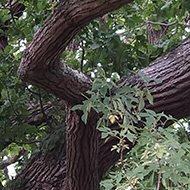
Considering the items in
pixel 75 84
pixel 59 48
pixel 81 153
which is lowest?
pixel 81 153

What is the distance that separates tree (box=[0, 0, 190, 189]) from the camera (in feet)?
4.82

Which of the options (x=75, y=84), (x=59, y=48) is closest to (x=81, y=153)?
(x=75, y=84)

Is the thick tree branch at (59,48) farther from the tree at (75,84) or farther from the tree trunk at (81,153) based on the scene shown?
the tree trunk at (81,153)

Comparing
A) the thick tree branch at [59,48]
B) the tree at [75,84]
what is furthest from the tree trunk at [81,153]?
the thick tree branch at [59,48]

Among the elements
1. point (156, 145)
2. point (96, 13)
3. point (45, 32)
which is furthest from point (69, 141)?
point (156, 145)

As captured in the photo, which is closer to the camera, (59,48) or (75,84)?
(59,48)

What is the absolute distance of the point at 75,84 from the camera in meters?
1.73

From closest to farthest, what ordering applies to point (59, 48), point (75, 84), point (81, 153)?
point (59, 48) → point (75, 84) → point (81, 153)

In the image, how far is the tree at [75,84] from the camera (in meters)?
1.47

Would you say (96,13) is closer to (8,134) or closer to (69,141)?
(69,141)

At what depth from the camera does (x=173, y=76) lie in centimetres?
193

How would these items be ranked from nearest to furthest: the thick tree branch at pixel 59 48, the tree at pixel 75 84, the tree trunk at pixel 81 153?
the thick tree branch at pixel 59 48, the tree at pixel 75 84, the tree trunk at pixel 81 153

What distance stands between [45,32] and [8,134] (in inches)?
31.1

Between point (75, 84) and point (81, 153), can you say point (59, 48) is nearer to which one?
point (75, 84)
